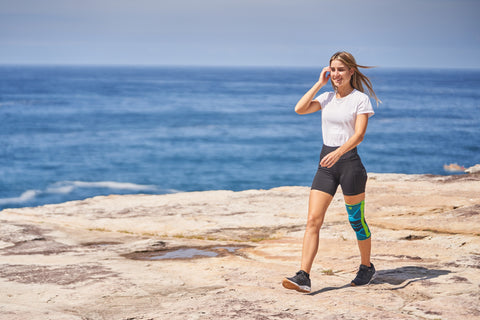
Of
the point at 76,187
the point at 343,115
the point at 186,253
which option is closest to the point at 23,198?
the point at 76,187

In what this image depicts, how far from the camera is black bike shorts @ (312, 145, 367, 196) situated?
19.9 ft

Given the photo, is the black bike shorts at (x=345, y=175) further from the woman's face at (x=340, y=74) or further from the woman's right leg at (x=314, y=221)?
the woman's face at (x=340, y=74)

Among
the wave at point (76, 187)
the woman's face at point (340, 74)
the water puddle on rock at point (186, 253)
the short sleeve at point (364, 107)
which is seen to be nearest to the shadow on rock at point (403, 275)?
the short sleeve at point (364, 107)

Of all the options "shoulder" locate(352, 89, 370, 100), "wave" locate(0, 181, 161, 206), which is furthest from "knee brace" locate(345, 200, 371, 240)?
"wave" locate(0, 181, 161, 206)

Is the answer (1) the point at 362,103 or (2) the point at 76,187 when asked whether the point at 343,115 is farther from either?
(2) the point at 76,187

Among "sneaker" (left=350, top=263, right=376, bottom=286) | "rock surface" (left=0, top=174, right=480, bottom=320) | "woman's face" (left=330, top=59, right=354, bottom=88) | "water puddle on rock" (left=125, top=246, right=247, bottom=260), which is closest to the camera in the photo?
"rock surface" (left=0, top=174, right=480, bottom=320)

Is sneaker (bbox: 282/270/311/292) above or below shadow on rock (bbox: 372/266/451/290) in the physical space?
above

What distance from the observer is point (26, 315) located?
547 centimetres

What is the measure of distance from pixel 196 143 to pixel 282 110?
1458 inches

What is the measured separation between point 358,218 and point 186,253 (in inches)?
145

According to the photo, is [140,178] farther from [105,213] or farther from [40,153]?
[105,213]

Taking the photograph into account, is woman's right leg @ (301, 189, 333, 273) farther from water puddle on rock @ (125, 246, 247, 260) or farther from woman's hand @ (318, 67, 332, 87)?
Result: water puddle on rock @ (125, 246, 247, 260)

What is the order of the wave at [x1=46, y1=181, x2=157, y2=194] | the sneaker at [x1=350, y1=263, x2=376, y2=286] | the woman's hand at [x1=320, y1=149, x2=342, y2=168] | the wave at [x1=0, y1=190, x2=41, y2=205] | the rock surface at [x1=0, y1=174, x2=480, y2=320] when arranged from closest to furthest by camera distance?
the rock surface at [x1=0, y1=174, x2=480, y2=320] → the woman's hand at [x1=320, y1=149, x2=342, y2=168] → the sneaker at [x1=350, y1=263, x2=376, y2=286] → the wave at [x1=0, y1=190, x2=41, y2=205] → the wave at [x1=46, y1=181, x2=157, y2=194]

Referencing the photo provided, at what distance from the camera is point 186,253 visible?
9117 millimetres
